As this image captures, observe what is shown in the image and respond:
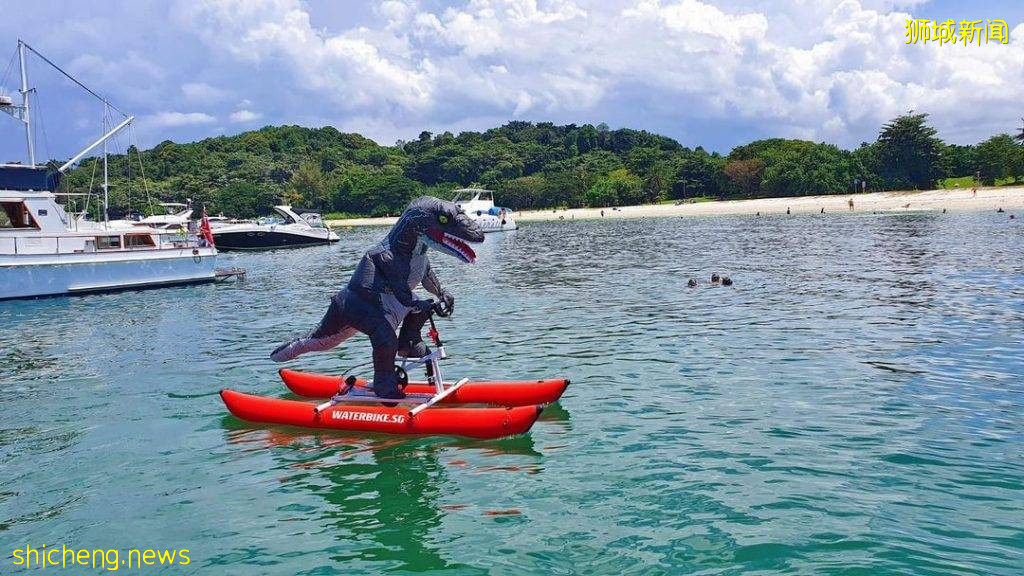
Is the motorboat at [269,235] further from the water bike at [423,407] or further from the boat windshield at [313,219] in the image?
the water bike at [423,407]

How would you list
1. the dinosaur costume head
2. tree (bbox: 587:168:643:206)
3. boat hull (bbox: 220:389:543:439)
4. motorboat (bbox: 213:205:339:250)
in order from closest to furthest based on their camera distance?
boat hull (bbox: 220:389:543:439) < the dinosaur costume head < motorboat (bbox: 213:205:339:250) < tree (bbox: 587:168:643:206)

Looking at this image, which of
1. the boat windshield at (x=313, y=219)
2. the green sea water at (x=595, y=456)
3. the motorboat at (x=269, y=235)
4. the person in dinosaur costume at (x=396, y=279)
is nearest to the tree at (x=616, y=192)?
the boat windshield at (x=313, y=219)

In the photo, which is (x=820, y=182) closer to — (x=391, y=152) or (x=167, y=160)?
(x=391, y=152)

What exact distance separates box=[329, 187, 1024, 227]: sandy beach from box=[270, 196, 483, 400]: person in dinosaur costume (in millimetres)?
80189

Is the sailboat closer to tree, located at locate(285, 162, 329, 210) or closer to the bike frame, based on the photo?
the bike frame

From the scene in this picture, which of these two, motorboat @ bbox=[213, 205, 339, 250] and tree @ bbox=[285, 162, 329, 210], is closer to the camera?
motorboat @ bbox=[213, 205, 339, 250]

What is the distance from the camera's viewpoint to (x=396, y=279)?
33.4ft

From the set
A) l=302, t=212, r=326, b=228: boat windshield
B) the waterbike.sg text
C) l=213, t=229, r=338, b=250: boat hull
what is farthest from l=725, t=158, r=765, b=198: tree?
the waterbike.sg text

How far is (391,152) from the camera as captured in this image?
619 feet

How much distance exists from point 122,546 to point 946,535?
795 centimetres

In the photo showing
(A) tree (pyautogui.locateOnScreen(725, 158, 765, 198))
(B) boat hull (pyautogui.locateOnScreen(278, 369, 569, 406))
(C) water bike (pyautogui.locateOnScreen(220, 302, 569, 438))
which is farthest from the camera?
(A) tree (pyautogui.locateOnScreen(725, 158, 765, 198))

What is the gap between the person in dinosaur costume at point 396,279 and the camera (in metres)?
10.1

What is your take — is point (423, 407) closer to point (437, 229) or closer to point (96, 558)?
point (437, 229)

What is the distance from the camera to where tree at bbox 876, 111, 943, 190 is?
308ft
